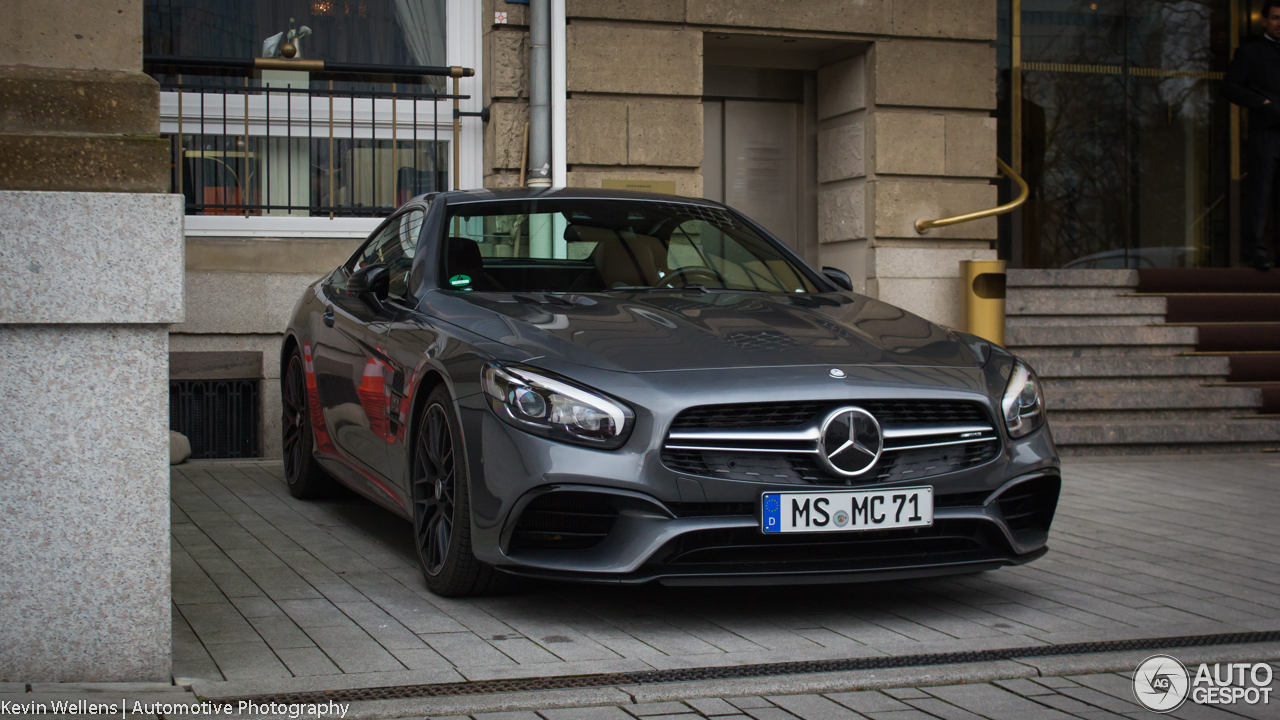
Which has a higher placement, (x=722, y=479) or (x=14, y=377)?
(x=14, y=377)

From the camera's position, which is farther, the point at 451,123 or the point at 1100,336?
the point at 451,123

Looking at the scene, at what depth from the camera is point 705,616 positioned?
14.6ft

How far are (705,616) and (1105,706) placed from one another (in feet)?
4.38

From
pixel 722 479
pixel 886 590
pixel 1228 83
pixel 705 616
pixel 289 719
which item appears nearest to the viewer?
pixel 289 719

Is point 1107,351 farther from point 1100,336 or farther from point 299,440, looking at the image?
point 299,440

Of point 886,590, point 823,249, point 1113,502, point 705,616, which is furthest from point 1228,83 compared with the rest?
point 705,616

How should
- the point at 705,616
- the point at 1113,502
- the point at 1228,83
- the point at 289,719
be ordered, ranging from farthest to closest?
the point at 1228,83 < the point at 1113,502 < the point at 705,616 < the point at 289,719

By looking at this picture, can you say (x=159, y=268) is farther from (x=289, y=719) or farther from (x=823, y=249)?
(x=823, y=249)

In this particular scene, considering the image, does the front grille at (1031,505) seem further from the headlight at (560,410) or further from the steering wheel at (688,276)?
the steering wheel at (688,276)

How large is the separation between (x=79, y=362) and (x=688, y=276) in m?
2.62

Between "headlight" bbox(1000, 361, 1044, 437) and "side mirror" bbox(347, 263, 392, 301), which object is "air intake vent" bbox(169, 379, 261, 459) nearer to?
"side mirror" bbox(347, 263, 392, 301)

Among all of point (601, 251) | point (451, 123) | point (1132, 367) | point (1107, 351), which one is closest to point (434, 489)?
point (601, 251)

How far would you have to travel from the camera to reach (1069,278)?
412 inches

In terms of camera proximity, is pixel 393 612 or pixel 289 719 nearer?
pixel 289 719
